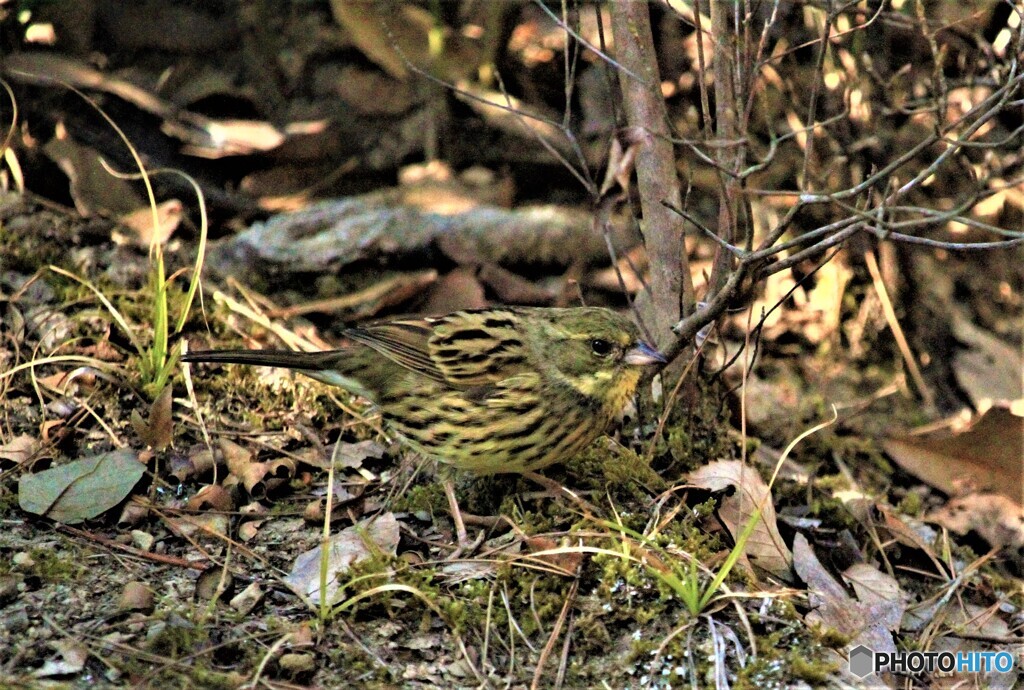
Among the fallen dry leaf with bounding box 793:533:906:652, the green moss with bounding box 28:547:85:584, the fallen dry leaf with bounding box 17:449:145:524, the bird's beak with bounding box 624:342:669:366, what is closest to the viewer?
the green moss with bounding box 28:547:85:584

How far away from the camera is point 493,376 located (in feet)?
15.0

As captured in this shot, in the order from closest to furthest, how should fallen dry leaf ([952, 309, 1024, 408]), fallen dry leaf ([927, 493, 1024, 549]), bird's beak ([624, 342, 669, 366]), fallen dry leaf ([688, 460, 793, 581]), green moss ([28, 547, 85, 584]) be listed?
green moss ([28, 547, 85, 584])
fallen dry leaf ([688, 460, 793, 581])
bird's beak ([624, 342, 669, 366])
fallen dry leaf ([927, 493, 1024, 549])
fallen dry leaf ([952, 309, 1024, 408])

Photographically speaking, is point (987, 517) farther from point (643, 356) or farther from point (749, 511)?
point (643, 356)

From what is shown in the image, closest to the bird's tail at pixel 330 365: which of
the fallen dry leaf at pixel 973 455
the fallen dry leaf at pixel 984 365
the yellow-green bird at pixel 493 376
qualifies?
the yellow-green bird at pixel 493 376

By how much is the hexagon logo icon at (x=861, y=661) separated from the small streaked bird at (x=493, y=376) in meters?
1.33

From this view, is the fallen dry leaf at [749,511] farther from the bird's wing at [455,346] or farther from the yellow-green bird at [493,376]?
the bird's wing at [455,346]

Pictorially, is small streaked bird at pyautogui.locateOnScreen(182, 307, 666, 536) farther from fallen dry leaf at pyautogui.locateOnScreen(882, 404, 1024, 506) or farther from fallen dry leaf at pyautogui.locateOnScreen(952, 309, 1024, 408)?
fallen dry leaf at pyautogui.locateOnScreen(952, 309, 1024, 408)

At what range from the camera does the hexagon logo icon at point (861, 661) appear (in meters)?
3.78

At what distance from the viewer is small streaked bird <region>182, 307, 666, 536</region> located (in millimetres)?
4387

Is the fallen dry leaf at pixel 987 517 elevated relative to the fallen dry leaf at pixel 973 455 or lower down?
lower down

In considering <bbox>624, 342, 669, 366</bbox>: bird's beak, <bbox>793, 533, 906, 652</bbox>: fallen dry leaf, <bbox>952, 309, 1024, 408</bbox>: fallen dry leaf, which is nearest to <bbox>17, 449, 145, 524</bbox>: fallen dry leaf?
<bbox>624, 342, 669, 366</bbox>: bird's beak

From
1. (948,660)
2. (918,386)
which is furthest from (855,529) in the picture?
(918,386)

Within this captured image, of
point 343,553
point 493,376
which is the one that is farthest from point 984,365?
point 343,553

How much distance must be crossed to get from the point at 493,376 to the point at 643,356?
0.65 metres
